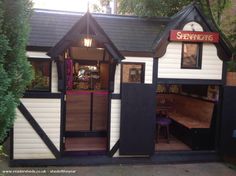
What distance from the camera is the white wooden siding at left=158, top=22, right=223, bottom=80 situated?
726cm

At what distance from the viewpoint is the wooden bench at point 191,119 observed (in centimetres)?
799

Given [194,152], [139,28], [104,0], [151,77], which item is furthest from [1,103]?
[104,0]

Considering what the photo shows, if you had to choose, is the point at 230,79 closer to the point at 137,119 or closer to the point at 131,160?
the point at 137,119

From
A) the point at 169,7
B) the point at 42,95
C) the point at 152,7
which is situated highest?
the point at 169,7

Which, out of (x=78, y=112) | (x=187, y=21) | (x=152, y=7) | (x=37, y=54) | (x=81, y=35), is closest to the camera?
(x=81, y=35)

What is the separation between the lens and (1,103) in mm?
3896

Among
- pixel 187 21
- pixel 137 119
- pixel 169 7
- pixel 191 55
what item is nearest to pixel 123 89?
pixel 137 119

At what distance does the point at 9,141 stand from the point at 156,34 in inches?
195

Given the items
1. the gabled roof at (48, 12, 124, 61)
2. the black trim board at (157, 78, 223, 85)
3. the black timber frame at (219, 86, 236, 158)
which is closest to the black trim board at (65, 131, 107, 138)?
the black trim board at (157, 78, 223, 85)

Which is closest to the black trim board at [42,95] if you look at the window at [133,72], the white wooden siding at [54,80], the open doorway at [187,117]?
the white wooden siding at [54,80]

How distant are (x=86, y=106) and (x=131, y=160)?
221cm

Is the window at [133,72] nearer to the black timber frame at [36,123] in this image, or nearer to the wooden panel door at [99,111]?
the wooden panel door at [99,111]

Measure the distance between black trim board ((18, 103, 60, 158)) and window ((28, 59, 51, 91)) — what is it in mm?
560

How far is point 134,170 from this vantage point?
6906mm
